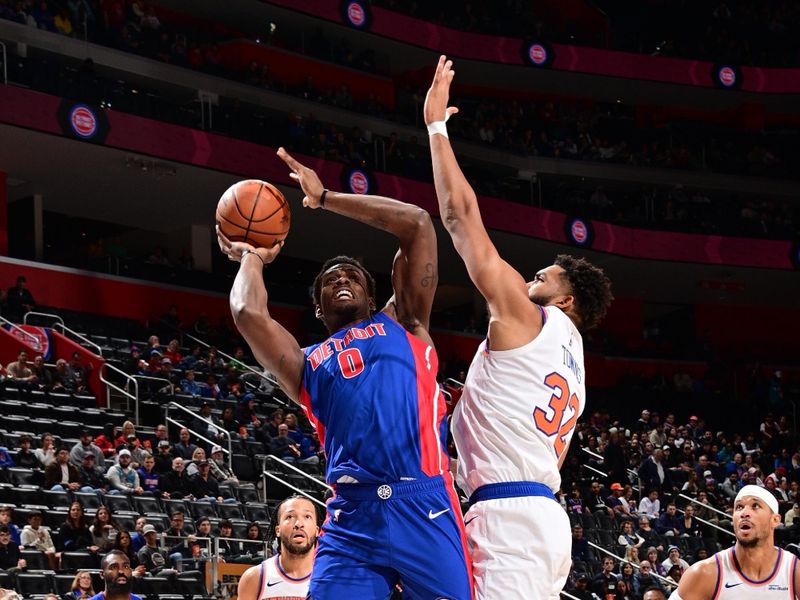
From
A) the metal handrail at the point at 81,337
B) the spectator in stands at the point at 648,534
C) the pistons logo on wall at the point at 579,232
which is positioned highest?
the pistons logo on wall at the point at 579,232

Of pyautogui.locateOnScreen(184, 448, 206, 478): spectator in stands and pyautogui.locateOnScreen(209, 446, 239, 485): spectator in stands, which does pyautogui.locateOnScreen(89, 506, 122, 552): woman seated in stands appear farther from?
pyautogui.locateOnScreen(209, 446, 239, 485): spectator in stands

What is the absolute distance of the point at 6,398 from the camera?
1686 cm

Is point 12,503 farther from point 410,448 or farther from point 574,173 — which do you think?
point 574,173

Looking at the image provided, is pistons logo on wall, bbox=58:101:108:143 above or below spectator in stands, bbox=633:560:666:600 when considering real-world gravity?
above

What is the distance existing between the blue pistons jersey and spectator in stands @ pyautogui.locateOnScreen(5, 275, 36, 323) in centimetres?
1754

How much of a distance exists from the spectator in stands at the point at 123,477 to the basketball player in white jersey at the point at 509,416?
403 inches

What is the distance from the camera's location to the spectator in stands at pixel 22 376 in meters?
17.2

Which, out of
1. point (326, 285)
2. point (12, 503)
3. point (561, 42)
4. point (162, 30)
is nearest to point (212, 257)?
point (162, 30)

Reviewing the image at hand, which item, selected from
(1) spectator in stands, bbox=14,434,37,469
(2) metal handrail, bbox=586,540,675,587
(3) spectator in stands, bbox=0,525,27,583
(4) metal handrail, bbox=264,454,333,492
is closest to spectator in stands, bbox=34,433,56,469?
(1) spectator in stands, bbox=14,434,37,469

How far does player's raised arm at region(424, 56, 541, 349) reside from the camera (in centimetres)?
459

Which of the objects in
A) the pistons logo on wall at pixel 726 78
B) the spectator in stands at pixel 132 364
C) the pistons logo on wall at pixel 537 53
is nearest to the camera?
the spectator in stands at pixel 132 364

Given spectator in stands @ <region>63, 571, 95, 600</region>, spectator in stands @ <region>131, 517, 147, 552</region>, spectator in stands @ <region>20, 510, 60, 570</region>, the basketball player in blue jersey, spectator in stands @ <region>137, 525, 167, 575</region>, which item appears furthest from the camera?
spectator in stands @ <region>131, 517, 147, 552</region>

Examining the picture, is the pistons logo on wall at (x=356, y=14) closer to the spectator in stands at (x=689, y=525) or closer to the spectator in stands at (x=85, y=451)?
the spectator in stands at (x=689, y=525)

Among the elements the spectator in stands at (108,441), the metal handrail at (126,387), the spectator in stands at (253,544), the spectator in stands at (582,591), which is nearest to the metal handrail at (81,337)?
the metal handrail at (126,387)
